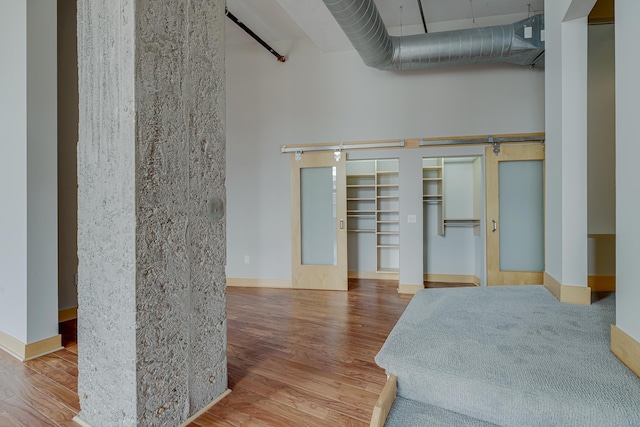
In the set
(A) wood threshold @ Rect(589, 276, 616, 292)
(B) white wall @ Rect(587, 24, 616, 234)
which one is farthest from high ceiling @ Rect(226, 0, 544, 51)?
(A) wood threshold @ Rect(589, 276, 616, 292)

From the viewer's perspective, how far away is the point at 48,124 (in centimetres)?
268

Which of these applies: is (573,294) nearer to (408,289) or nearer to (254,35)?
(408,289)

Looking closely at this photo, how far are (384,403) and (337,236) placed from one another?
3832mm

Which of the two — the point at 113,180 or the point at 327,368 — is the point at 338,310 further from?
the point at 113,180

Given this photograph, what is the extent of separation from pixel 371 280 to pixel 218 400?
4.05 m

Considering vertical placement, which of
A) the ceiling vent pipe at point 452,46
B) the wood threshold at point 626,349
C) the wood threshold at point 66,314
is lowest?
the wood threshold at point 66,314

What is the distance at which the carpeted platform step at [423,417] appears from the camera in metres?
1.31

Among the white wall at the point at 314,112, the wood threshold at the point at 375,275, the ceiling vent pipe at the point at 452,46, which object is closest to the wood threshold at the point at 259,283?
the white wall at the point at 314,112

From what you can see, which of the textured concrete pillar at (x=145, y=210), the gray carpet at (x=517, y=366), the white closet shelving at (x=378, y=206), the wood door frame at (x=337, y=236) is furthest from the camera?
the white closet shelving at (x=378, y=206)

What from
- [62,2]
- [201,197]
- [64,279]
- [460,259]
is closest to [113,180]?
[201,197]

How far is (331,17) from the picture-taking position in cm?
403

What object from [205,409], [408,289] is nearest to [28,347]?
[205,409]

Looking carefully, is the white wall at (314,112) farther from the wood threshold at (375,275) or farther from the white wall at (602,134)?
the white wall at (602,134)

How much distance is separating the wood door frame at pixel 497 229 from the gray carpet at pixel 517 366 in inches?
98.2
